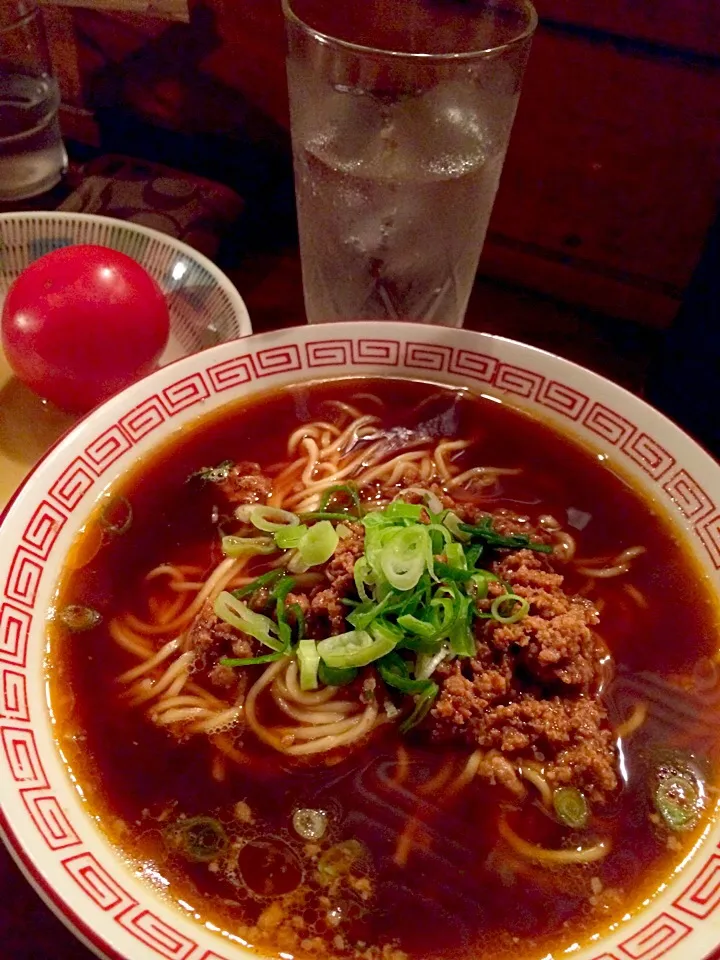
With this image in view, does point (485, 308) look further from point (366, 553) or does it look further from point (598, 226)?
point (366, 553)

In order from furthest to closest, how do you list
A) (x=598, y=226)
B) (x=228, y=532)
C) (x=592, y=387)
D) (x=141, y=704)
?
(x=598, y=226) → (x=592, y=387) → (x=228, y=532) → (x=141, y=704)

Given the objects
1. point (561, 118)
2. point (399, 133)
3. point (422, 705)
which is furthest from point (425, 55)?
point (422, 705)

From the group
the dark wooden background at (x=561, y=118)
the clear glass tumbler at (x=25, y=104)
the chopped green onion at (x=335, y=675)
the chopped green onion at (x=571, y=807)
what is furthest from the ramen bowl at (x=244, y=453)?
the clear glass tumbler at (x=25, y=104)

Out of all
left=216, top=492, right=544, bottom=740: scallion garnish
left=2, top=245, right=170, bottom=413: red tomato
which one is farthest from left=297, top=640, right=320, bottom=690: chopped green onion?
left=2, top=245, right=170, bottom=413: red tomato

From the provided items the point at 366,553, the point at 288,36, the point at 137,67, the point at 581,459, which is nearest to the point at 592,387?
the point at 581,459

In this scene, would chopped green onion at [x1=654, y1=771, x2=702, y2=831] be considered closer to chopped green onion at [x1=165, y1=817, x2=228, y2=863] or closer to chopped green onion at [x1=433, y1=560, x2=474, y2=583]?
chopped green onion at [x1=433, y1=560, x2=474, y2=583]

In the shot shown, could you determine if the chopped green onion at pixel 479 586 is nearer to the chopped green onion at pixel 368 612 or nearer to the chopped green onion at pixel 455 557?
the chopped green onion at pixel 455 557

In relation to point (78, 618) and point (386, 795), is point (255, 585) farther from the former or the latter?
point (386, 795)
